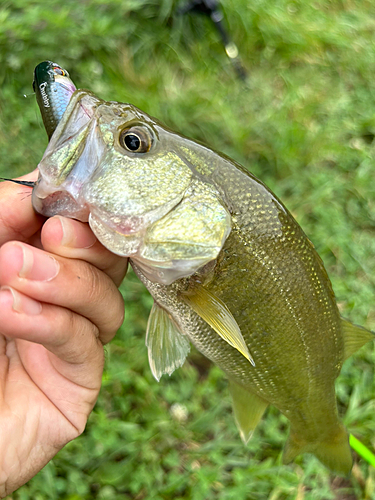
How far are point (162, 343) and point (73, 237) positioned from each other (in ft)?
1.91

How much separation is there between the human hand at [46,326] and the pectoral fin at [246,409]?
642 mm

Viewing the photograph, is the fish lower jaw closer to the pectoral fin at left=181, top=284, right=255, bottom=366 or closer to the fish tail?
the pectoral fin at left=181, top=284, right=255, bottom=366

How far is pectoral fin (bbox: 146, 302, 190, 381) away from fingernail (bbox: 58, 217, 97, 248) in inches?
16.5

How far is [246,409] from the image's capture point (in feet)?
5.88

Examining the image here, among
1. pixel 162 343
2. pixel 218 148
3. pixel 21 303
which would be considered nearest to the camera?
pixel 21 303

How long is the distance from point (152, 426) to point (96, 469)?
37 centimetres

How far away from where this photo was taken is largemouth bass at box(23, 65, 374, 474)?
46.2 inches

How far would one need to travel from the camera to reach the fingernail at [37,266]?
110 centimetres

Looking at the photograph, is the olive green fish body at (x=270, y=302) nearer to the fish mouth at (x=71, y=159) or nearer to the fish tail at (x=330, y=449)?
the fish tail at (x=330, y=449)

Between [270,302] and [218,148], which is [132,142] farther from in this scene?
[218,148]

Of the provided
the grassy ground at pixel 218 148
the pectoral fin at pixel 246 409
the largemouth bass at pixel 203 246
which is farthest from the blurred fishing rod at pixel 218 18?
the pectoral fin at pixel 246 409

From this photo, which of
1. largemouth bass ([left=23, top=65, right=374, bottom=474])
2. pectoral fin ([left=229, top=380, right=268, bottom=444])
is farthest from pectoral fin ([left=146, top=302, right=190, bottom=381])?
pectoral fin ([left=229, top=380, right=268, bottom=444])

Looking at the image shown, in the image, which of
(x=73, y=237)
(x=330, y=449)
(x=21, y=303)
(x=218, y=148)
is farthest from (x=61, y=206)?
(x=218, y=148)

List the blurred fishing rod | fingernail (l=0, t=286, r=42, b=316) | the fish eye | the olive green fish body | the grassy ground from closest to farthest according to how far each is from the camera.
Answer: fingernail (l=0, t=286, r=42, b=316) → the fish eye → the olive green fish body → the grassy ground → the blurred fishing rod
